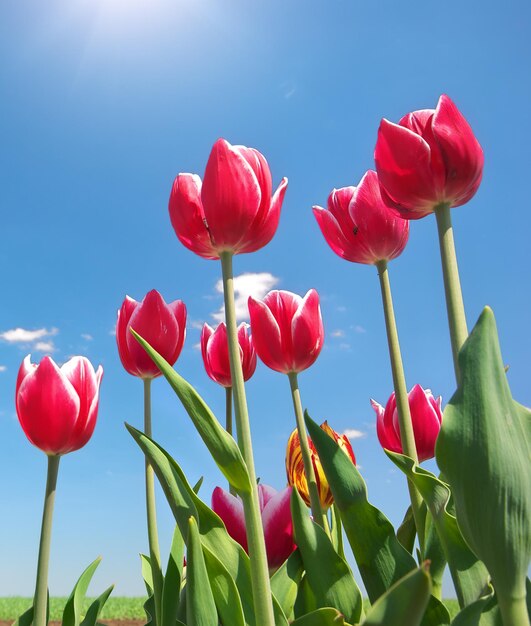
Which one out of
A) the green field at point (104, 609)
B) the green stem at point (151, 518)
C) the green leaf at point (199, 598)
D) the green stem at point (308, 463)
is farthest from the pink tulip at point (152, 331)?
the green field at point (104, 609)

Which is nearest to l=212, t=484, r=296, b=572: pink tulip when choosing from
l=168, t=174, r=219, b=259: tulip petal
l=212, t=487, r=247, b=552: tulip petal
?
l=212, t=487, r=247, b=552: tulip petal

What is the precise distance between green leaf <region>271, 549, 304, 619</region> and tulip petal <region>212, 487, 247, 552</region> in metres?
0.13

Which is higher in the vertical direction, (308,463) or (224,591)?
(308,463)

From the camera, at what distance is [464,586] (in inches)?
43.1

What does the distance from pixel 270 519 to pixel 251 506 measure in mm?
455

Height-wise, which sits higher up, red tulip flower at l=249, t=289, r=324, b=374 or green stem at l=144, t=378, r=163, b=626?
red tulip flower at l=249, t=289, r=324, b=374

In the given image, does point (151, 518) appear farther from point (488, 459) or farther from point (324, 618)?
point (488, 459)

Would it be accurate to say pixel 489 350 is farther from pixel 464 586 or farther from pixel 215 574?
pixel 215 574

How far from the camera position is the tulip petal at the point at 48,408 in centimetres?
151

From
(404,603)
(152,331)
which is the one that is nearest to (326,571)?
(404,603)

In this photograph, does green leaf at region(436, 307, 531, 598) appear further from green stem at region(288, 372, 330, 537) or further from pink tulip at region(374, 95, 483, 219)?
green stem at region(288, 372, 330, 537)

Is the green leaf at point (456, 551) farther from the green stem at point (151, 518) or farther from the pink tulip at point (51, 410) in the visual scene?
the pink tulip at point (51, 410)

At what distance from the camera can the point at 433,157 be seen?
1.24 meters

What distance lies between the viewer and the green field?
6.16m
